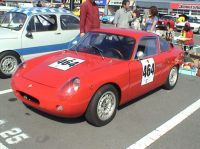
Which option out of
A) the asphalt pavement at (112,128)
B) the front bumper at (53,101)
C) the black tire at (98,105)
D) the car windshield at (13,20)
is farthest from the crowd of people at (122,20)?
the front bumper at (53,101)

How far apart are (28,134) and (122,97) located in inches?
63.0

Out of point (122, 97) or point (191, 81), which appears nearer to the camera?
point (122, 97)

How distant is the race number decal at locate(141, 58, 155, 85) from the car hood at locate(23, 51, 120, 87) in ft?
1.95

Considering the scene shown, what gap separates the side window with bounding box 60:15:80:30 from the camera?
25.2ft

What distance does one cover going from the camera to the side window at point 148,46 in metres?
5.11

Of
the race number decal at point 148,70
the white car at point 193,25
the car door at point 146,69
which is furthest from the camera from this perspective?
the white car at point 193,25

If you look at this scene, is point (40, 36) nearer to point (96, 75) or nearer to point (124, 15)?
point (124, 15)

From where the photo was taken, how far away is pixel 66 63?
458cm

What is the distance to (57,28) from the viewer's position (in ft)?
24.8

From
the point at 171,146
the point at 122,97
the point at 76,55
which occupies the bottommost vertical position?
the point at 171,146

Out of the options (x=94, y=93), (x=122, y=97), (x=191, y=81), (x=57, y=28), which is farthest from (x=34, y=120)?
(x=191, y=81)

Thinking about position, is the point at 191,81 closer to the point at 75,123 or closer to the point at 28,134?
the point at 75,123

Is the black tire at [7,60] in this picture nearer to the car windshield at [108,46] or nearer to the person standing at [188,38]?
the car windshield at [108,46]

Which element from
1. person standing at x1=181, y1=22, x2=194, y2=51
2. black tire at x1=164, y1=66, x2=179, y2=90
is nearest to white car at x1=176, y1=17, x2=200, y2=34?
person standing at x1=181, y1=22, x2=194, y2=51
